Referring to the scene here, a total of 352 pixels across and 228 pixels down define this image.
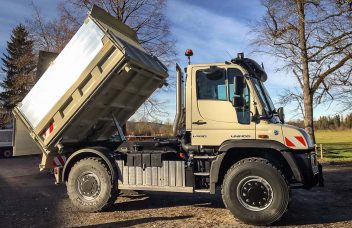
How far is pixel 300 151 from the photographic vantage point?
729 cm

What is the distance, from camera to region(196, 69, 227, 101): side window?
768 cm

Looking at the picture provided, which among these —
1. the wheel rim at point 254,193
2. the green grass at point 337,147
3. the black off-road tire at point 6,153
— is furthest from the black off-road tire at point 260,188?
the black off-road tire at point 6,153

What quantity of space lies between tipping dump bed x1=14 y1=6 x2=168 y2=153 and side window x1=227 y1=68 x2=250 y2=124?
191 cm

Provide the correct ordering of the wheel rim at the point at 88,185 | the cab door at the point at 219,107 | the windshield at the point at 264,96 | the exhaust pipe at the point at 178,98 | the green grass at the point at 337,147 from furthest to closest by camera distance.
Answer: the green grass at the point at 337,147
the wheel rim at the point at 88,185
the exhaust pipe at the point at 178,98
the windshield at the point at 264,96
the cab door at the point at 219,107

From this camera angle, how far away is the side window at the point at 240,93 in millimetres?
7312

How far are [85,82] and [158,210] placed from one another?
2.96 metres

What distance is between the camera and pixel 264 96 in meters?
7.86

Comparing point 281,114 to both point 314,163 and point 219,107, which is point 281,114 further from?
point 219,107

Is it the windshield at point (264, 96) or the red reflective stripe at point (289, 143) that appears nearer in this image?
the red reflective stripe at point (289, 143)

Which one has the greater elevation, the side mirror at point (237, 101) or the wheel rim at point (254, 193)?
the side mirror at point (237, 101)

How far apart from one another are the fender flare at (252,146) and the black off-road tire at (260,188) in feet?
0.74

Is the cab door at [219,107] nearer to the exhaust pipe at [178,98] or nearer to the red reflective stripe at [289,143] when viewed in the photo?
the exhaust pipe at [178,98]

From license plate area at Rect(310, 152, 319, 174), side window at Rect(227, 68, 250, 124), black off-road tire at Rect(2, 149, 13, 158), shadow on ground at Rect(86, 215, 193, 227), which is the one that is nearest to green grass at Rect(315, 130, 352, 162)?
license plate area at Rect(310, 152, 319, 174)

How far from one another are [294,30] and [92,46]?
16.6 metres
